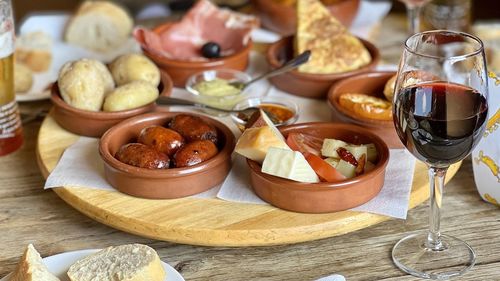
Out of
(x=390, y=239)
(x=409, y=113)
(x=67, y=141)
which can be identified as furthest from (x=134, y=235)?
(x=409, y=113)

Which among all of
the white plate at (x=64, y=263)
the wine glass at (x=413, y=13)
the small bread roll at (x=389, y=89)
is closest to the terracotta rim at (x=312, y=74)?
the small bread roll at (x=389, y=89)

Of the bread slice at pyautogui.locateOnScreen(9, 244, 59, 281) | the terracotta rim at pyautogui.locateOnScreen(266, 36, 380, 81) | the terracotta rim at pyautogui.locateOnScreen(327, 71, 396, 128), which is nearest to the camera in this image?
the bread slice at pyautogui.locateOnScreen(9, 244, 59, 281)

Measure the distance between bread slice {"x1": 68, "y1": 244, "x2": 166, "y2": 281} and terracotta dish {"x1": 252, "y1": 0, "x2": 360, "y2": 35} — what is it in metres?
1.27

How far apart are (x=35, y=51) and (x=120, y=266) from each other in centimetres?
115

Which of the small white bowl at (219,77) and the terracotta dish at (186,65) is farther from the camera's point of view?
the terracotta dish at (186,65)

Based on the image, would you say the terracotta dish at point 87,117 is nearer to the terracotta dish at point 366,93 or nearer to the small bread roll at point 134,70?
the small bread roll at point 134,70

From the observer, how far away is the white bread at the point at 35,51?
7.51 feet

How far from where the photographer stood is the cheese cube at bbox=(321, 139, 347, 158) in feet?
5.17

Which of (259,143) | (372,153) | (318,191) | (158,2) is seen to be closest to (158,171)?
(259,143)

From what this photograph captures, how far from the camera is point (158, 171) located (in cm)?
156

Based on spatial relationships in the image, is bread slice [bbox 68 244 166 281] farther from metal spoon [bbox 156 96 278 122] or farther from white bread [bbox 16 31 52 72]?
white bread [bbox 16 31 52 72]

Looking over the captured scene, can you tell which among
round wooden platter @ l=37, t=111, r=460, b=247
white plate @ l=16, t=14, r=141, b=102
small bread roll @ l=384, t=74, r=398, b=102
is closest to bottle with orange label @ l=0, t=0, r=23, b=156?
white plate @ l=16, t=14, r=141, b=102

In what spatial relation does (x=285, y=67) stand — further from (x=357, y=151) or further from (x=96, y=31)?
(x=96, y=31)

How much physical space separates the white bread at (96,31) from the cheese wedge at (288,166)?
111 cm
